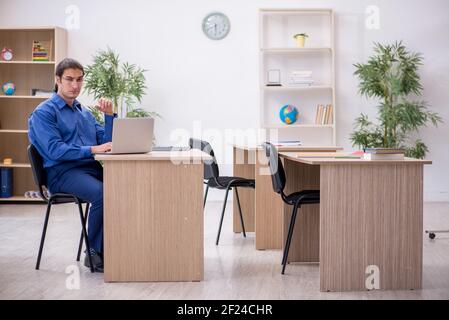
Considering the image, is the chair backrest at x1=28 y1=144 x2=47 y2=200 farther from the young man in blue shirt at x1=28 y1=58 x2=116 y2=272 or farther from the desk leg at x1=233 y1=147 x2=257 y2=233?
the desk leg at x1=233 y1=147 x2=257 y2=233

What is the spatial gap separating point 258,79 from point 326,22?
101cm

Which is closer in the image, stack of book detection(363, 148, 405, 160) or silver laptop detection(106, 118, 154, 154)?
stack of book detection(363, 148, 405, 160)

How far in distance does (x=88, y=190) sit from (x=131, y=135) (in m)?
0.47

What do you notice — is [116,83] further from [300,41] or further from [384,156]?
[384,156]

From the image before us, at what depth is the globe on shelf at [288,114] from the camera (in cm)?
779

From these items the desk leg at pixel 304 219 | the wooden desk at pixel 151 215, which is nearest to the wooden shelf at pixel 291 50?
the desk leg at pixel 304 219

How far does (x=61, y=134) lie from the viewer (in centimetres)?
425

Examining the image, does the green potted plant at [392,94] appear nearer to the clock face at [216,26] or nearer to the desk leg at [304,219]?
the clock face at [216,26]

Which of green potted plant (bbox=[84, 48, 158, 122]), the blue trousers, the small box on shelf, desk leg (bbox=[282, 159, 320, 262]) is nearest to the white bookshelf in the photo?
green potted plant (bbox=[84, 48, 158, 122])

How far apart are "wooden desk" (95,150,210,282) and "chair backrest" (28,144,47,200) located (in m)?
0.53

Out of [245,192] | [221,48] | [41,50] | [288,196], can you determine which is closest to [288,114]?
[221,48]

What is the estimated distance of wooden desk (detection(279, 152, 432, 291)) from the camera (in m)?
3.62

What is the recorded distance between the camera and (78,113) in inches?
173

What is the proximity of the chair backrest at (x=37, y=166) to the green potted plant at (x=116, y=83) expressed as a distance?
322 centimetres
